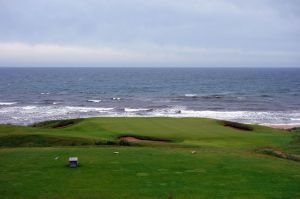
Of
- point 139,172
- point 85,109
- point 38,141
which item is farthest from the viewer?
point 85,109

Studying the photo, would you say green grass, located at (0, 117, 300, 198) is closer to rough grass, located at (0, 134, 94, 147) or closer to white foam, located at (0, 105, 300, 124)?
rough grass, located at (0, 134, 94, 147)

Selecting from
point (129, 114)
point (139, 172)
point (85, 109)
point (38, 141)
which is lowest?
point (85, 109)

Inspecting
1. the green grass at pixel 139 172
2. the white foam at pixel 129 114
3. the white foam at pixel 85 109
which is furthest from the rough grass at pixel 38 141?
the white foam at pixel 85 109

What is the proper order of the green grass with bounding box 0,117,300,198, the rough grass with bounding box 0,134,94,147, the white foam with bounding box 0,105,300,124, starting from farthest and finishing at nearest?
the white foam with bounding box 0,105,300,124, the rough grass with bounding box 0,134,94,147, the green grass with bounding box 0,117,300,198

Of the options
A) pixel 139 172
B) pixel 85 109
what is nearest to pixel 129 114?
pixel 85 109

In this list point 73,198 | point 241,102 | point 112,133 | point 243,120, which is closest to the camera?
point 73,198

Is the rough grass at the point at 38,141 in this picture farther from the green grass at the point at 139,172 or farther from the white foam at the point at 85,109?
the white foam at the point at 85,109

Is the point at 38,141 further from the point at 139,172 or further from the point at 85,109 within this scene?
the point at 85,109

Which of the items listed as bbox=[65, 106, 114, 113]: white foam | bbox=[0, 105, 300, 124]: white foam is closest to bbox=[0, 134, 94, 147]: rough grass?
bbox=[0, 105, 300, 124]: white foam

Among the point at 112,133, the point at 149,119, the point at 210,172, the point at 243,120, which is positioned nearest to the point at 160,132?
the point at 112,133

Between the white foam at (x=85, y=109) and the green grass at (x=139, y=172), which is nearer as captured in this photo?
the green grass at (x=139, y=172)

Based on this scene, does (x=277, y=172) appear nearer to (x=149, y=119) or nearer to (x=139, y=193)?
(x=139, y=193)

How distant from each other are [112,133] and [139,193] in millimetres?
16609

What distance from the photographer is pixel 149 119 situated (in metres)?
37.6
